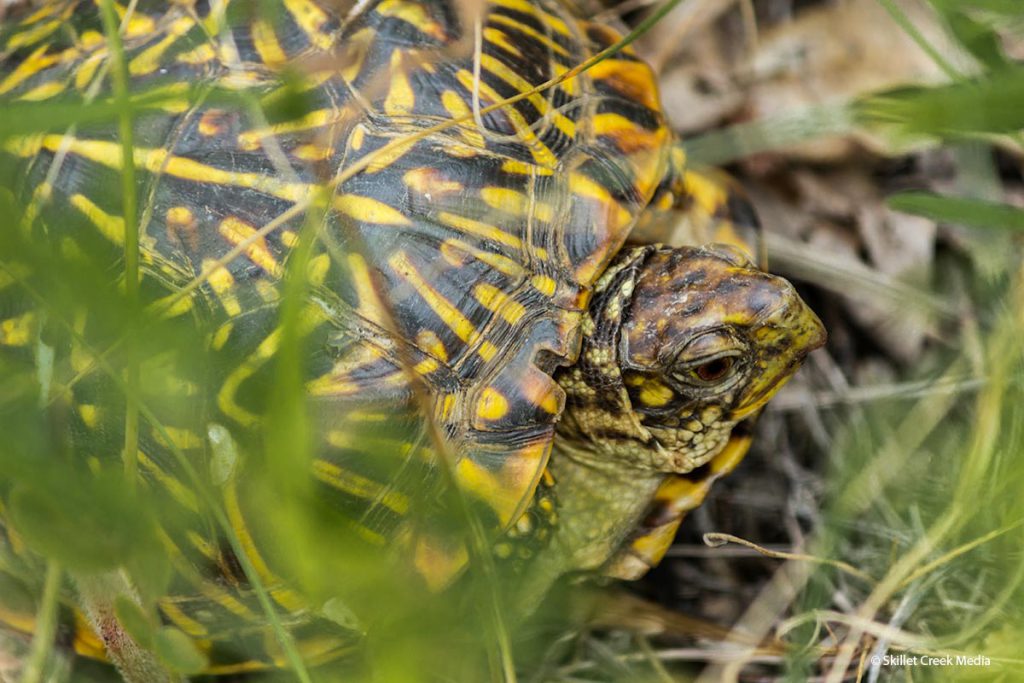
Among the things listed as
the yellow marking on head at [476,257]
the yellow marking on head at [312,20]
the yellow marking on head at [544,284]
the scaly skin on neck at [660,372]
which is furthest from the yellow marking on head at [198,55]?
the scaly skin on neck at [660,372]

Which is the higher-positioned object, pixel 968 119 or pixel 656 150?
pixel 968 119

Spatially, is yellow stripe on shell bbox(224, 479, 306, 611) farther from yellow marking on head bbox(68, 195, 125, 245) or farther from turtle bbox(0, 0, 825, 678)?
yellow marking on head bbox(68, 195, 125, 245)

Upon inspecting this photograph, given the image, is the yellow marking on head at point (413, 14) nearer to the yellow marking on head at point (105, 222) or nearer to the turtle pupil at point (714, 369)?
the yellow marking on head at point (105, 222)

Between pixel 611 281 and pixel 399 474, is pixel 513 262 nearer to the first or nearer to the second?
pixel 611 281

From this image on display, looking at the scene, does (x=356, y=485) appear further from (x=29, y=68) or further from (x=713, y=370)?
(x=29, y=68)

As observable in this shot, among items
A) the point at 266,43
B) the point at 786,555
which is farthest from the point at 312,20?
the point at 786,555

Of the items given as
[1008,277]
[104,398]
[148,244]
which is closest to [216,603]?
[104,398]
